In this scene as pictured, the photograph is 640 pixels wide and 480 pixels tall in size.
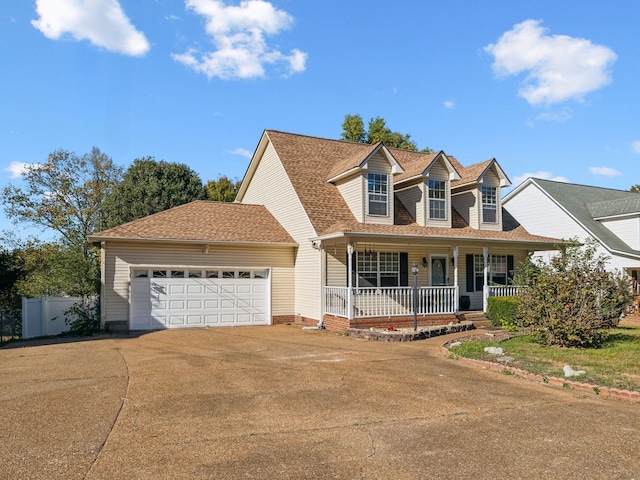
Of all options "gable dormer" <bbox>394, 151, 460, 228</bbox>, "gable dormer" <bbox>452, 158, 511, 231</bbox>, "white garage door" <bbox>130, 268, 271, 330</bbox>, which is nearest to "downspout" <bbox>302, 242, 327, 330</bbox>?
"white garage door" <bbox>130, 268, 271, 330</bbox>

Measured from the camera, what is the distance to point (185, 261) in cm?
1727

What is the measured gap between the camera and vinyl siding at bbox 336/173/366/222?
18141 mm

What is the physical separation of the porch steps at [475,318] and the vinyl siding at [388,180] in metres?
4.35

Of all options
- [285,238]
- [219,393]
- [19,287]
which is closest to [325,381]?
[219,393]

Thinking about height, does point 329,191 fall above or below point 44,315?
above

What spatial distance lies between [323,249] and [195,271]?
463 cm

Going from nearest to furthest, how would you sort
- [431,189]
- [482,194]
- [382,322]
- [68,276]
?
[382,322]
[68,276]
[431,189]
[482,194]

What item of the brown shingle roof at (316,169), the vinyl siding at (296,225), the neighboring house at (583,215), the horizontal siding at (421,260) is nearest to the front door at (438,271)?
the horizontal siding at (421,260)

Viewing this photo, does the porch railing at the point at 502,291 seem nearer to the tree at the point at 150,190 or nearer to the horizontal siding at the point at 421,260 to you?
the horizontal siding at the point at 421,260

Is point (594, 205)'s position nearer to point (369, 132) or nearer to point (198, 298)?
point (369, 132)

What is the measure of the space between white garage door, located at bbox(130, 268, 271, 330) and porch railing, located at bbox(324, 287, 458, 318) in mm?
3057

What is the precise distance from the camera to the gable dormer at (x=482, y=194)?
20.5 m

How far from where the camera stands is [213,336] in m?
15.3

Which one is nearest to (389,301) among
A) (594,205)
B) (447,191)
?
(447,191)
